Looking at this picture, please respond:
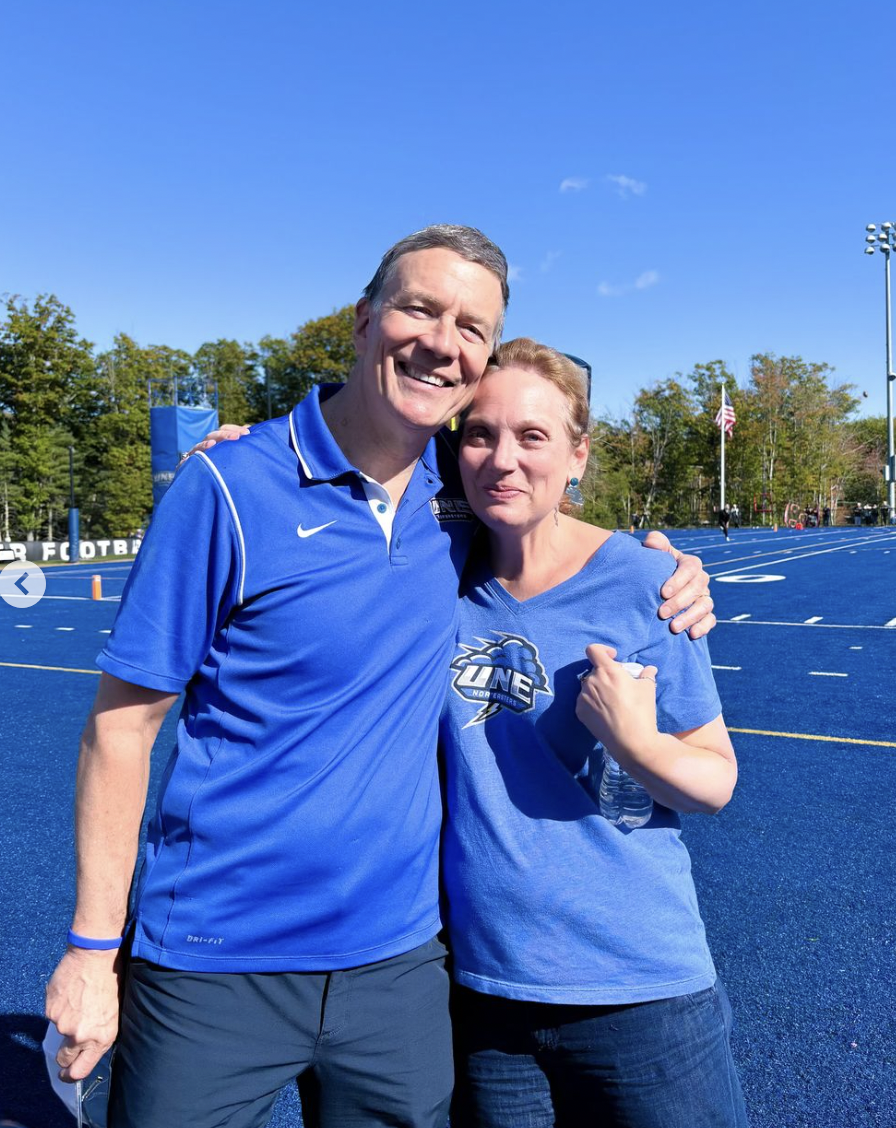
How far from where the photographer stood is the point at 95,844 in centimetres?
170

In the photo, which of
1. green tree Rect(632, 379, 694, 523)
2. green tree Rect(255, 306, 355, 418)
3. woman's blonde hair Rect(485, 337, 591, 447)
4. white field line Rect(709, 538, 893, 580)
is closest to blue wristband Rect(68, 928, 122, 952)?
woman's blonde hair Rect(485, 337, 591, 447)

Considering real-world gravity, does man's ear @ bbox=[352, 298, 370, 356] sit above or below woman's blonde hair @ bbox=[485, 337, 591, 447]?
above

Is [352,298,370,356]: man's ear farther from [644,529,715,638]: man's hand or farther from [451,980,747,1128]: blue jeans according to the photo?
[451,980,747,1128]: blue jeans

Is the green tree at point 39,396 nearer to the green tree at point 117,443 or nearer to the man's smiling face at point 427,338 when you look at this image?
the green tree at point 117,443

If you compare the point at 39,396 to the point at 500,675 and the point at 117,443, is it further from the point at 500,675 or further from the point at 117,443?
the point at 500,675

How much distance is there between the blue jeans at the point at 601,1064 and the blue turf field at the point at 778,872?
149cm

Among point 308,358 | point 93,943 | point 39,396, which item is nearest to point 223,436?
point 93,943

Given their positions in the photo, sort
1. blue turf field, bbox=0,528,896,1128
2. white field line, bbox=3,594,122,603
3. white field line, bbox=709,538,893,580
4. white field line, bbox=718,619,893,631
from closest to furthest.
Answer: blue turf field, bbox=0,528,896,1128 → white field line, bbox=718,619,893,631 → white field line, bbox=3,594,122,603 → white field line, bbox=709,538,893,580

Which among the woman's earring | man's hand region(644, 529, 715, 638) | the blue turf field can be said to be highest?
the woman's earring

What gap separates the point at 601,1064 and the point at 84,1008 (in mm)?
953

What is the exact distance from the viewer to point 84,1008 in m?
1.70

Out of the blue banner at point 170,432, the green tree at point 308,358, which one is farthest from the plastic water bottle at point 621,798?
the green tree at point 308,358

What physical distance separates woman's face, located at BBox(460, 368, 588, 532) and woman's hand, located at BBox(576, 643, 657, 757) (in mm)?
370

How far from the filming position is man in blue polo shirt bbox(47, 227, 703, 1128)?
1.67 m
